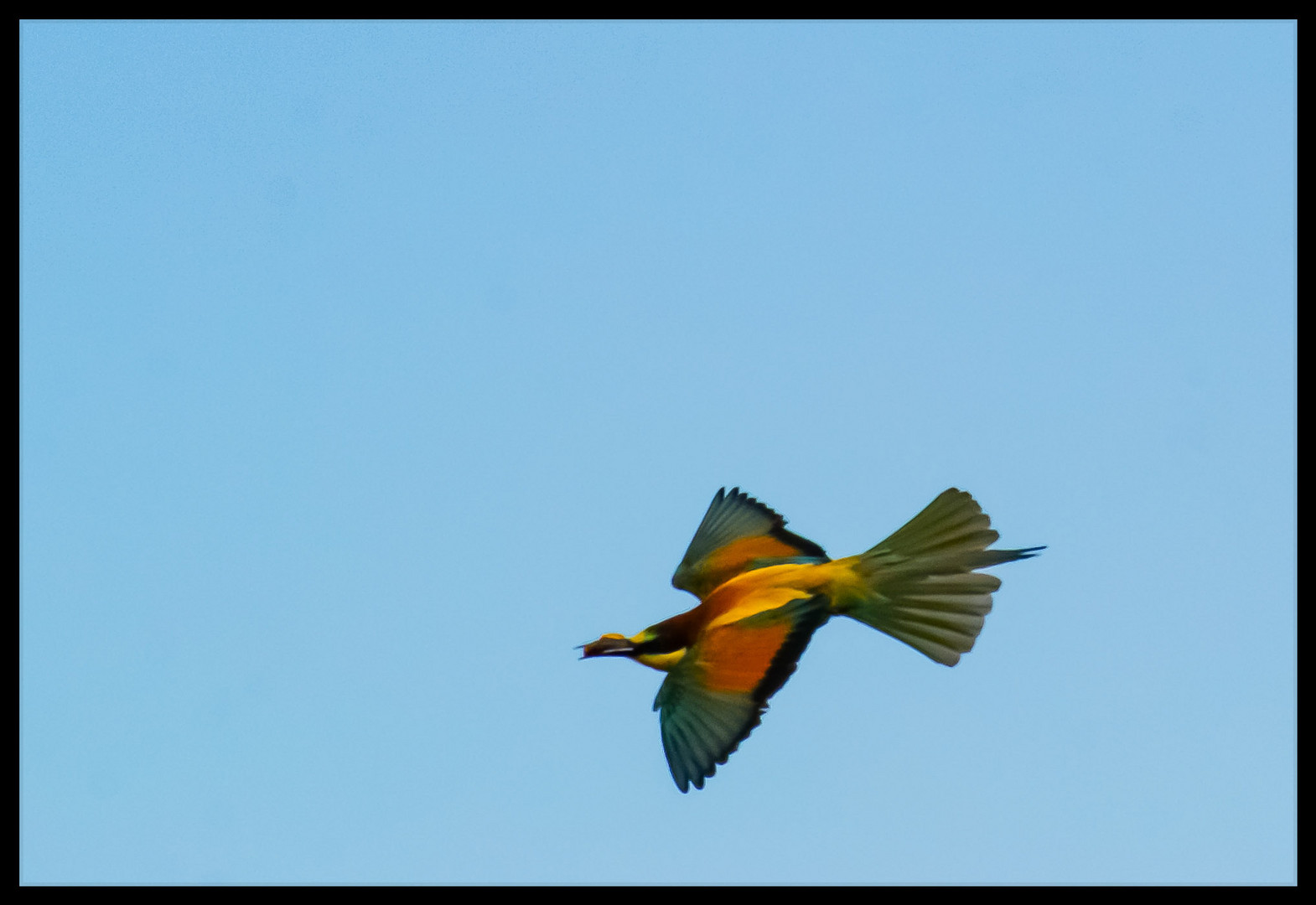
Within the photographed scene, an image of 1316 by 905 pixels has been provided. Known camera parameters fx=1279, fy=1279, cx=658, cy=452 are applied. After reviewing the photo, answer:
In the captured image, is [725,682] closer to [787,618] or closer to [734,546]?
[787,618]

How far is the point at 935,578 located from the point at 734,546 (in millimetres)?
1395

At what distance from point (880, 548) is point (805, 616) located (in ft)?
2.54

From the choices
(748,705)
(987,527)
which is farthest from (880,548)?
(748,705)

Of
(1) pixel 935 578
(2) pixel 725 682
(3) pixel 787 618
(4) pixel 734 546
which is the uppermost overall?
(4) pixel 734 546

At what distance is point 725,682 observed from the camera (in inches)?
258

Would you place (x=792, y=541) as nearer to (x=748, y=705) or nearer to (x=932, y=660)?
(x=932, y=660)

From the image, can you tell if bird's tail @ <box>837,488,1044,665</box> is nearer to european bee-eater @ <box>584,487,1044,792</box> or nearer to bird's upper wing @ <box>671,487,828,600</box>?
european bee-eater @ <box>584,487,1044,792</box>

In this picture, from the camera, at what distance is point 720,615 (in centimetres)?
689

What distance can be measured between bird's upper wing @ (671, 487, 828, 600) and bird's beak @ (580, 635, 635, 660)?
878 mm

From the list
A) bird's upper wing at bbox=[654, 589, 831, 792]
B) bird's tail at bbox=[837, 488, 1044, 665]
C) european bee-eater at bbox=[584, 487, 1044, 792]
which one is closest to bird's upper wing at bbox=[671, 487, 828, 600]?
european bee-eater at bbox=[584, 487, 1044, 792]

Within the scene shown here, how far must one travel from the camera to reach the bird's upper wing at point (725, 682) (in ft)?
21.0

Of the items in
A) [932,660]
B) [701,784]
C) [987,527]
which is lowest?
[701,784]

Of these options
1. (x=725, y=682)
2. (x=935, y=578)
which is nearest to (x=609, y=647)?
(x=725, y=682)

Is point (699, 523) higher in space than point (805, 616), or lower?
higher
